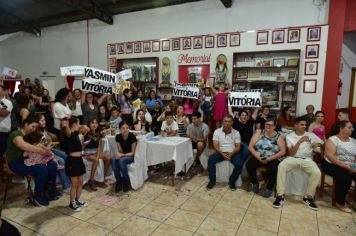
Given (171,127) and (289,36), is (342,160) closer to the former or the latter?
(171,127)

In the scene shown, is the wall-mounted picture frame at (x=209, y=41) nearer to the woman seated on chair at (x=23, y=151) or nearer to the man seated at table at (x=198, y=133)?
the man seated at table at (x=198, y=133)

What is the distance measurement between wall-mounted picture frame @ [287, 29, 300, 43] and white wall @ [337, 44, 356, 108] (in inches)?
43.2

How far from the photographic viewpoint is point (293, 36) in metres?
5.86

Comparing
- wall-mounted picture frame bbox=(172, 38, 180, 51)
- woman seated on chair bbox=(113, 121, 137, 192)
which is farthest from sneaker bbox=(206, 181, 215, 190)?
wall-mounted picture frame bbox=(172, 38, 180, 51)

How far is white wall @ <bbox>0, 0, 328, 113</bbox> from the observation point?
5945mm

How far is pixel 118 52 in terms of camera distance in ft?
27.3

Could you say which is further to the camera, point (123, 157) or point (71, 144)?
point (123, 157)

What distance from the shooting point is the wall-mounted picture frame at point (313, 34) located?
18.4 ft

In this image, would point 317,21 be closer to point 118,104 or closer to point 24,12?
point 118,104

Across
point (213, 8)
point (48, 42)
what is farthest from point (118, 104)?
point (48, 42)

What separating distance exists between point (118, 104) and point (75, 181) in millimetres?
2918

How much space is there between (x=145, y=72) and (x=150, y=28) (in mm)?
1345

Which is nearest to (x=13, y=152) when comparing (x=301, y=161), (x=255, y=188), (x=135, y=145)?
(x=135, y=145)

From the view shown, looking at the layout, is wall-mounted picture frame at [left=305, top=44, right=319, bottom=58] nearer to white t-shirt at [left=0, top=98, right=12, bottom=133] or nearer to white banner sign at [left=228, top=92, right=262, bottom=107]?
white banner sign at [left=228, top=92, right=262, bottom=107]
